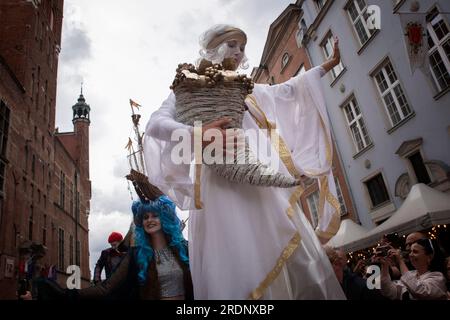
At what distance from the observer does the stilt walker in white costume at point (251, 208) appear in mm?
1562

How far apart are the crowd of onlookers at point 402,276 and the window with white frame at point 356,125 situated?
11226 mm

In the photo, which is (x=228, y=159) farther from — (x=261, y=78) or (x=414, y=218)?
(x=261, y=78)

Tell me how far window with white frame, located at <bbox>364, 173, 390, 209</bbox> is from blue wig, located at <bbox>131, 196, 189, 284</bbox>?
12.2 metres

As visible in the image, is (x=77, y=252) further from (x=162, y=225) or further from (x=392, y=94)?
(x=162, y=225)

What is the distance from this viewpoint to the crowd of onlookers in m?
2.51

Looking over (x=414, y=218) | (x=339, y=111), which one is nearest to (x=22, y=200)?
(x=339, y=111)

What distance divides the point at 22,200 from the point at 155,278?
17.8 metres

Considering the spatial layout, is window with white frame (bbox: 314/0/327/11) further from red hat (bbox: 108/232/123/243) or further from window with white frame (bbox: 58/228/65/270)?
window with white frame (bbox: 58/228/65/270)

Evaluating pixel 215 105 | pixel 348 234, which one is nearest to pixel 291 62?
pixel 348 234

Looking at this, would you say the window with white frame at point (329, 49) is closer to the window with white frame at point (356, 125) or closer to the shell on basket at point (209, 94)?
the window with white frame at point (356, 125)

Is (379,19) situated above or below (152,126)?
above

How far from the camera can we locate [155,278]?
7.24ft

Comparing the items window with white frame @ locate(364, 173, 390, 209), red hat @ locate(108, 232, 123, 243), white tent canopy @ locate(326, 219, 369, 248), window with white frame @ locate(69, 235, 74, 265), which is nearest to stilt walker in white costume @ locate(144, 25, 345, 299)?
red hat @ locate(108, 232, 123, 243)
